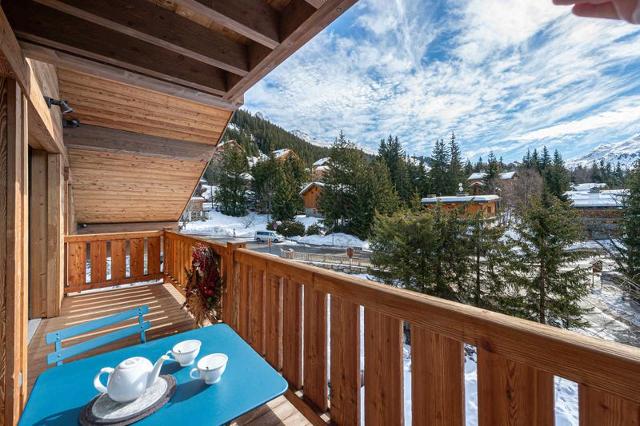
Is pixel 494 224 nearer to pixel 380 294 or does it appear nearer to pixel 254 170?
pixel 380 294

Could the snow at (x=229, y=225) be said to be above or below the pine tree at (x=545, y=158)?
below

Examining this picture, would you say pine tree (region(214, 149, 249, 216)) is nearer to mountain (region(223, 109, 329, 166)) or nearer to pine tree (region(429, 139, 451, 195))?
mountain (region(223, 109, 329, 166))

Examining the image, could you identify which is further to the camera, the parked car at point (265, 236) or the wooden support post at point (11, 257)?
the parked car at point (265, 236)

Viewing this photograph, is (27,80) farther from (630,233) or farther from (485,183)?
(485,183)

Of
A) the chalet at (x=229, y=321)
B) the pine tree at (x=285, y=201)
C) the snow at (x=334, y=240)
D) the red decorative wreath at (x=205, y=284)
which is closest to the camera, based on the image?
the chalet at (x=229, y=321)

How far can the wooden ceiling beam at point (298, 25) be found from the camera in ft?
4.74

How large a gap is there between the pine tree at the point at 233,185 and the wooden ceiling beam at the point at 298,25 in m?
27.6

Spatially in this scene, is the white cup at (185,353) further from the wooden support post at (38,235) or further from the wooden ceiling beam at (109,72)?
the wooden support post at (38,235)

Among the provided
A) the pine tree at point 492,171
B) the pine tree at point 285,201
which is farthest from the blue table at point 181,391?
the pine tree at point 492,171

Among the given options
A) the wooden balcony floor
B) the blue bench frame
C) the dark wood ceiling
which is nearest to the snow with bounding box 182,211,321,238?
the wooden balcony floor

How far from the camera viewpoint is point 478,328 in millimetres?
939

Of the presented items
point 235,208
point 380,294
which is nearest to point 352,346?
point 380,294

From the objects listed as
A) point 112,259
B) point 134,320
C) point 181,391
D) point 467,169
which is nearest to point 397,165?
point 467,169

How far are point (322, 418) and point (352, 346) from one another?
52cm
